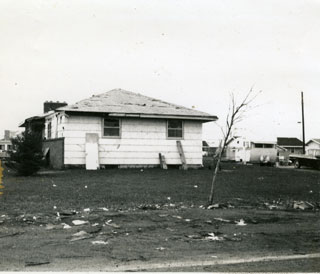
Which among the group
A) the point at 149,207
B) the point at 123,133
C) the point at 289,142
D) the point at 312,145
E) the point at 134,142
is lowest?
the point at 149,207

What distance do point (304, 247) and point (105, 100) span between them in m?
17.8

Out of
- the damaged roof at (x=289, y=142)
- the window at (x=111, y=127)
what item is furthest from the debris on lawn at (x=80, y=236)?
the damaged roof at (x=289, y=142)

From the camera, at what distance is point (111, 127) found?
70.9ft

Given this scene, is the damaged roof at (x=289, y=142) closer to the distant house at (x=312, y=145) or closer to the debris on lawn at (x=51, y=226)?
the distant house at (x=312, y=145)

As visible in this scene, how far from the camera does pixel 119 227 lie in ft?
23.1

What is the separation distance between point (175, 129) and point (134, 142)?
8.17 ft

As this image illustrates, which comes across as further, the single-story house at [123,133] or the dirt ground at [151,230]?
the single-story house at [123,133]

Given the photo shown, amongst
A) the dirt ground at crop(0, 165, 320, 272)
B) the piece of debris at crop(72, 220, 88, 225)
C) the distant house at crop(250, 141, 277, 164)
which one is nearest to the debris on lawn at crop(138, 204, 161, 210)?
the dirt ground at crop(0, 165, 320, 272)

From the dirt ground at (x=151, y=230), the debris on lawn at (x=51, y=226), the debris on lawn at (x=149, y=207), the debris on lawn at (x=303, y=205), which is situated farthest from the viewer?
the debris on lawn at (x=303, y=205)

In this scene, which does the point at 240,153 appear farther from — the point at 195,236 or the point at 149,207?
the point at 195,236

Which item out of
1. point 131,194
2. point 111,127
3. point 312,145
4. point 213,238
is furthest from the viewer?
point 312,145

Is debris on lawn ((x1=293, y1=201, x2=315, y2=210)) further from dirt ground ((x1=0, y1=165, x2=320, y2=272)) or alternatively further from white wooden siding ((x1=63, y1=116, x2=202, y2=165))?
white wooden siding ((x1=63, y1=116, x2=202, y2=165))

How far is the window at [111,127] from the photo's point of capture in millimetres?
21484

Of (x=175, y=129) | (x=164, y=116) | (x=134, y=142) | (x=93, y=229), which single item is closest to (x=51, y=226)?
(x=93, y=229)
